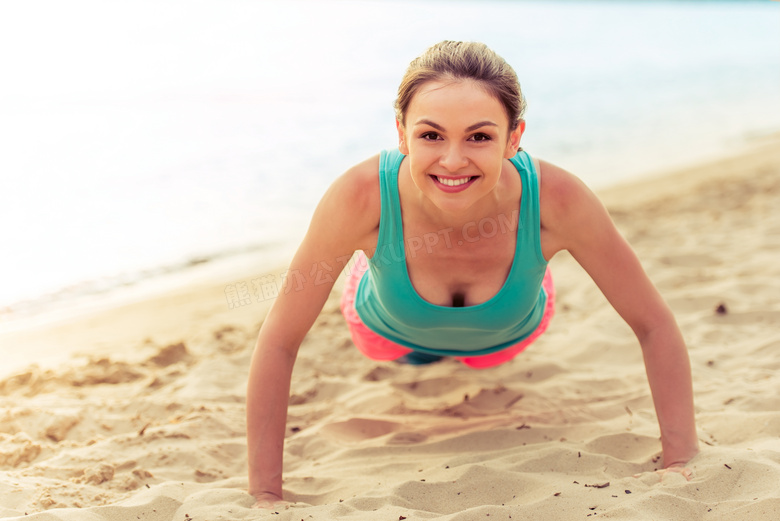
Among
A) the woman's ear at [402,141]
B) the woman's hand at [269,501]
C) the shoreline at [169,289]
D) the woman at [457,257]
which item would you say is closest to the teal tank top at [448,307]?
the woman at [457,257]

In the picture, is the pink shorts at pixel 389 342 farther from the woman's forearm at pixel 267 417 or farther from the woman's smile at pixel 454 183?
the woman's smile at pixel 454 183

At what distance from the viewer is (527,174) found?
2.45m

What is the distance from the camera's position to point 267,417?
2.46 metres

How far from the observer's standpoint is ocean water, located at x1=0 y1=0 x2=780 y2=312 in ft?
21.0

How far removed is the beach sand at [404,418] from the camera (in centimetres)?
224

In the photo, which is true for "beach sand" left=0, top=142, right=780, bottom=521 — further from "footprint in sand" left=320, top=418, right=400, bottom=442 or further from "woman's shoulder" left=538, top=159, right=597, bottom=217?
"woman's shoulder" left=538, top=159, right=597, bottom=217

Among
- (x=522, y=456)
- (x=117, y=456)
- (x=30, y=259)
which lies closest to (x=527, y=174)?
(x=522, y=456)

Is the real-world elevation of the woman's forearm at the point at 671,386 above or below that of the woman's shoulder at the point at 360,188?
below

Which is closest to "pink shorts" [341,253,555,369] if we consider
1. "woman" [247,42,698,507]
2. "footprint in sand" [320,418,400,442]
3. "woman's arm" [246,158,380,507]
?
"footprint in sand" [320,418,400,442]

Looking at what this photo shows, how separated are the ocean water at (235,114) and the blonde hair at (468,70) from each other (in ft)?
13.5

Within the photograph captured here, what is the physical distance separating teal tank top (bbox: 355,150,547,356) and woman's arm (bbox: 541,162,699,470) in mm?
85

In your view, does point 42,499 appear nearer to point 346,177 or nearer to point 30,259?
point 346,177

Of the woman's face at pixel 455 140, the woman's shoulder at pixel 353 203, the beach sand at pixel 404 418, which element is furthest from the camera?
the woman's shoulder at pixel 353 203

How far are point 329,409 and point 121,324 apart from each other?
6.97 ft
